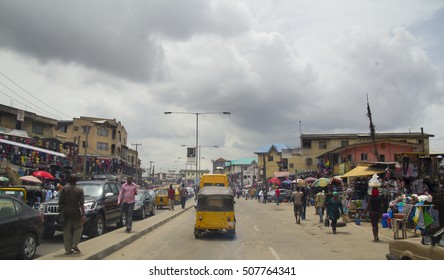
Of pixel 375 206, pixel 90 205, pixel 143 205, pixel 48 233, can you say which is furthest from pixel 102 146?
pixel 375 206

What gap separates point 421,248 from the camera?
5566 mm

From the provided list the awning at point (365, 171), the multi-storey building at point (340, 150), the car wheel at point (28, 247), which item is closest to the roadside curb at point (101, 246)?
the car wheel at point (28, 247)

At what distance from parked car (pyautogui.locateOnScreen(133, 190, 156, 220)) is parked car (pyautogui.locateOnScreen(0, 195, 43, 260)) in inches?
467

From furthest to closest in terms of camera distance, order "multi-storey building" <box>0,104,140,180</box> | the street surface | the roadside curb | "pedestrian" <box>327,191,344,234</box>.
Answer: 1. "multi-storey building" <box>0,104,140,180</box>
2. "pedestrian" <box>327,191,344,234</box>
3. the street surface
4. the roadside curb

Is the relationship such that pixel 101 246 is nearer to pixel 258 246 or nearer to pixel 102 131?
pixel 258 246

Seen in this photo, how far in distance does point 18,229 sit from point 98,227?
457 cm

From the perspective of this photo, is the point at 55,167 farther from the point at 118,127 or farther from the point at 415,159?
the point at 118,127

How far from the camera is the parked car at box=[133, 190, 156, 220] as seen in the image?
2089cm

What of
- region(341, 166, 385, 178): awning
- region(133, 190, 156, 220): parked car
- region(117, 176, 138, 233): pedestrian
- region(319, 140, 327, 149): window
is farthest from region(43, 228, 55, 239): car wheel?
region(319, 140, 327, 149): window

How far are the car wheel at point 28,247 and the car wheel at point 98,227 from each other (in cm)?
357

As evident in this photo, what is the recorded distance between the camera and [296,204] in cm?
1916

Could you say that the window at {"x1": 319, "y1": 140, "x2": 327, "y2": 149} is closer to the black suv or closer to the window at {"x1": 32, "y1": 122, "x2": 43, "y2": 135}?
the window at {"x1": 32, "y1": 122, "x2": 43, "y2": 135}

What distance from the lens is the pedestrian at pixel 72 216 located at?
8367 mm
